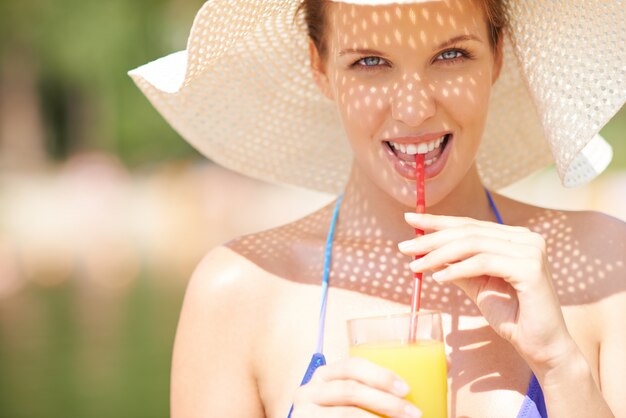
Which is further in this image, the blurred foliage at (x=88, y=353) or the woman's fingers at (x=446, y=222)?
the blurred foliage at (x=88, y=353)

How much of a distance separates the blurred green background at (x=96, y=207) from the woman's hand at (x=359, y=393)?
17.7 ft

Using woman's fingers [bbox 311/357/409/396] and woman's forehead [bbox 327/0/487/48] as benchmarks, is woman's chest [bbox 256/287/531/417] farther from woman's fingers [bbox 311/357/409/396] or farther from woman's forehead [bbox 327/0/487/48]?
woman's forehead [bbox 327/0/487/48]

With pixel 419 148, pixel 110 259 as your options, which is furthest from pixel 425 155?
pixel 110 259

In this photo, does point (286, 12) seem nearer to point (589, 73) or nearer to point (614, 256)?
point (589, 73)

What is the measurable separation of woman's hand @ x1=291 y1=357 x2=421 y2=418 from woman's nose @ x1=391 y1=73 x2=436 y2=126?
594mm

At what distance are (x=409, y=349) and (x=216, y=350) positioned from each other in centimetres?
69

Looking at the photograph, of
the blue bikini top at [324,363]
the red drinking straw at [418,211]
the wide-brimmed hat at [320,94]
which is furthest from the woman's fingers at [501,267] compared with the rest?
the wide-brimmed hat at [320,94]

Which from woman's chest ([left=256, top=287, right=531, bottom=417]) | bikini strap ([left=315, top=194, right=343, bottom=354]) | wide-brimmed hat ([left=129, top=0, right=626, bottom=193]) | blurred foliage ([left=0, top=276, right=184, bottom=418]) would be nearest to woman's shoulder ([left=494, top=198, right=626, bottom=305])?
wide-brimmed hat ([left=129, top=0, right=626, bottom=193])

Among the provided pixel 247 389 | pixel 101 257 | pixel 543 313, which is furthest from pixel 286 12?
pixel 101 257

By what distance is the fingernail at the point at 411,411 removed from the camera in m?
1.98

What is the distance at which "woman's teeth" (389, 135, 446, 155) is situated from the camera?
238 centimetres

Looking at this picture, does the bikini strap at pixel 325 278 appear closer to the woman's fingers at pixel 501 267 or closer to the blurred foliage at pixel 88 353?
the woman's fingers at pixel 501 267

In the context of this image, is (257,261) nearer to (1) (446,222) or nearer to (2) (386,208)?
(2) (386,208)

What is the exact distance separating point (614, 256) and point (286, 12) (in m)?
1.02
